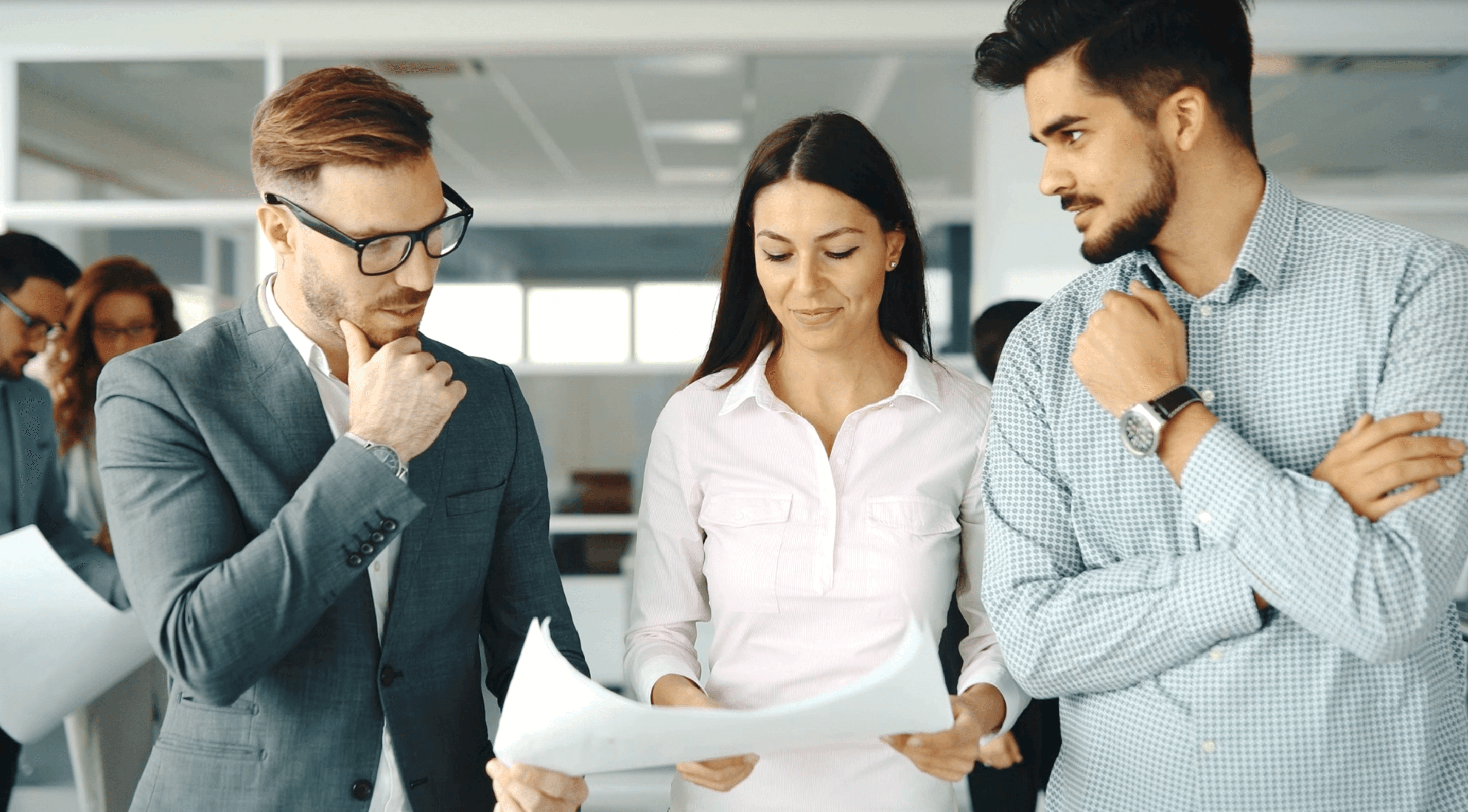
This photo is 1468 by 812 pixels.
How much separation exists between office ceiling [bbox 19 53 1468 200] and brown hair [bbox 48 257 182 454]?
4.33 feet

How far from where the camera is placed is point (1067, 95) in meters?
1.34

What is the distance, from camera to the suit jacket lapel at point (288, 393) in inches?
53.4

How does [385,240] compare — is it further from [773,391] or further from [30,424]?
[30,424]

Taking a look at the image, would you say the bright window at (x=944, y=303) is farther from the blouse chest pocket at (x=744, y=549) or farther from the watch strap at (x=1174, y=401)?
the watch strap at (x=1174, y=401)

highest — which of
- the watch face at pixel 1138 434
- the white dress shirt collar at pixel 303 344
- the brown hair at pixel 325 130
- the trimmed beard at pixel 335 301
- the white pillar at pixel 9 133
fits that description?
the white pillar at pixel 9 133

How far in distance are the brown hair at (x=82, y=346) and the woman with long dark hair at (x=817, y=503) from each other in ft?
6.90

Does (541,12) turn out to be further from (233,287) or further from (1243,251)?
(1243,251)

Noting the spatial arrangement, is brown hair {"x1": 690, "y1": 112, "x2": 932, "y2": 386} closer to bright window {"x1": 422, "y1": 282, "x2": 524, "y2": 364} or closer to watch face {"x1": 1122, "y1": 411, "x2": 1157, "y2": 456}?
watch face {"x1": 1122, "y1": 411, "x2": 1157, "y2": 456}

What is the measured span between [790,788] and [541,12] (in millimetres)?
3402

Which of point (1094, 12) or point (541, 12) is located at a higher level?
point (541, 12)

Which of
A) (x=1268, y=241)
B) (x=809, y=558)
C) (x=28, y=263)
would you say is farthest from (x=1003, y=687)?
(x=28, y=263)

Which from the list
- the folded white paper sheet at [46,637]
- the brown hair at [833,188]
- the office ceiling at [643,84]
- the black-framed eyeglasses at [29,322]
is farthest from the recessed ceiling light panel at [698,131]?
the folded white paper sheet at [46,637]

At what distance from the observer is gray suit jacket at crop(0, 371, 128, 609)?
260 centimetres

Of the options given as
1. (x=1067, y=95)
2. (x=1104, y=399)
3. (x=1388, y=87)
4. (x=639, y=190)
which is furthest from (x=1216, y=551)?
(x=1388, y=87)
